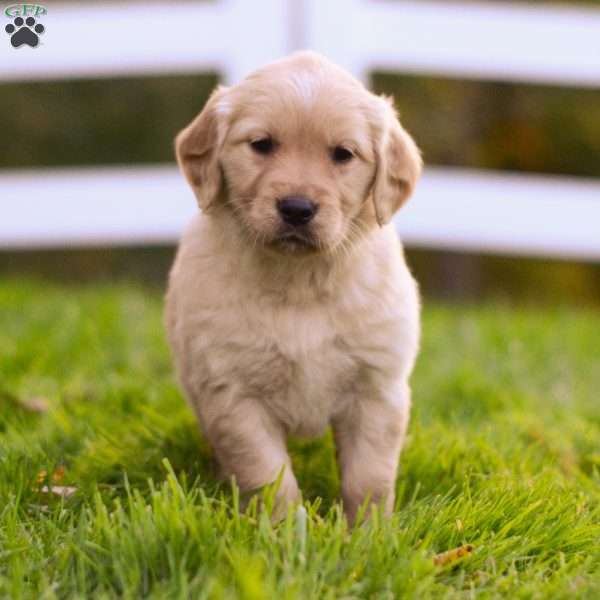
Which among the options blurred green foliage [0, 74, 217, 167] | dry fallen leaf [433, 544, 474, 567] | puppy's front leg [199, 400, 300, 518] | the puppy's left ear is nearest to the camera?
dry fallen leaf [433, 544, 474, 567]

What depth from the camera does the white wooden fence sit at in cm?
552

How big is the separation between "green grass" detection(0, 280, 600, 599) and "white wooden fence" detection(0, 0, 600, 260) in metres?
0.89

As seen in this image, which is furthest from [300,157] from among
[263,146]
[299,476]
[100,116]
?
[100,116]

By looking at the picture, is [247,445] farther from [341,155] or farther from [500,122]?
[500,122]

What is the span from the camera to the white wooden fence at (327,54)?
5523 mm

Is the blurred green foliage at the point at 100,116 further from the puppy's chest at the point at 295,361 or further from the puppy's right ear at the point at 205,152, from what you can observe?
the puppy's chest at the point at 295,361

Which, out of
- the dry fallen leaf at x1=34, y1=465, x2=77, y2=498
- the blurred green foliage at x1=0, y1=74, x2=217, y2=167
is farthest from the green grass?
the blurred green foliage at x1=0, y1=74, x2=217, y2=167

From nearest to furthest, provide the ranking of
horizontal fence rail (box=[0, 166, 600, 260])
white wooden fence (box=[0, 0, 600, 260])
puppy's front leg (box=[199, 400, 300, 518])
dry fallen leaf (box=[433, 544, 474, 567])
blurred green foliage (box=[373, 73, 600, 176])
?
dry fallen leaf (box=[433, 544, 474, 567]), puppy's front leg (box=[199, 400, 300, 518]), white wooden fence (box=[0, 0, 600, 260]), horizontal fence rail (box=[0, 166, 600, 260]), blurred green foliage (box=[373, 73, 600, 176])

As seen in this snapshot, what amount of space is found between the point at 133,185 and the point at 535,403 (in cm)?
280

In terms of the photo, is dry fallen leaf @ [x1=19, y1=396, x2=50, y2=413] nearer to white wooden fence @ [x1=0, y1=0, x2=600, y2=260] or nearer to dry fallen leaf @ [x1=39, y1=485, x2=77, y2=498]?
dry fallen leaf @ [x1=39, y1=485, x2=77, y2=498]

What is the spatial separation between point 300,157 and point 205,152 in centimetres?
33

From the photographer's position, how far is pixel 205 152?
2.70 meters

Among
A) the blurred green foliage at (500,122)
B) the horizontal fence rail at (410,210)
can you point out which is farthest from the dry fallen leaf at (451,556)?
the blurred green foliage at (500,122)

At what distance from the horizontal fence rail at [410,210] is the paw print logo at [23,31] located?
1.29 m
